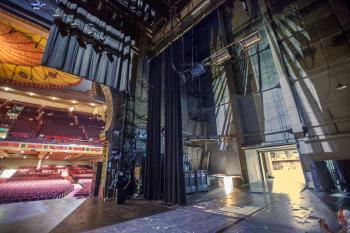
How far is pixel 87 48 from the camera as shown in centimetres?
445

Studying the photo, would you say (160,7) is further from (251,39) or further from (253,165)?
(253,165)

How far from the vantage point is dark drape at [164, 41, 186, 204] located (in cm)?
464

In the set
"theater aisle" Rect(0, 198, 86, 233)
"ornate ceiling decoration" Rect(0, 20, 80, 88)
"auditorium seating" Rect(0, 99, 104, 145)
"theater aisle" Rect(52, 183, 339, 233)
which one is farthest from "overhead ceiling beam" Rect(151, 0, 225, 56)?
"auditorium seating" Rect(0, 99, 104, 145)

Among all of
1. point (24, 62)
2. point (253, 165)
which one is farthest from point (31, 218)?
point (253, 165)

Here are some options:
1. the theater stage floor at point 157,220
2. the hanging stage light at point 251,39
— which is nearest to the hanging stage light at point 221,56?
the hanging stage light at point 251,39

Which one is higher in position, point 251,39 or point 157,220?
point 251,39

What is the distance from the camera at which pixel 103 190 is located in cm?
557

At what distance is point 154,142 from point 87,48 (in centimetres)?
381

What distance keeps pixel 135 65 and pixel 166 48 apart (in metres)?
1.71

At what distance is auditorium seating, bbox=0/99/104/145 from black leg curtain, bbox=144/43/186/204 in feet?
50.6

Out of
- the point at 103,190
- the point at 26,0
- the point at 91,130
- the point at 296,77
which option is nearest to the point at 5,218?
the point at 103,190

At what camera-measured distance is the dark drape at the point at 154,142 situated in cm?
542

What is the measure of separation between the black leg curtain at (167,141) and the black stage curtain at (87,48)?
160 centimetres

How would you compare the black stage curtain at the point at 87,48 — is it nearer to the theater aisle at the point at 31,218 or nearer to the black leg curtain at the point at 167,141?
the black leg curtain at the point at 167,141
